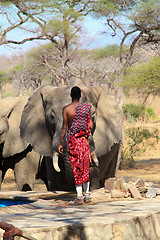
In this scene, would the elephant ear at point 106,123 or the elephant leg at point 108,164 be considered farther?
the elephant leg at point 108,164

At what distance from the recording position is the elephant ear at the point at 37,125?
587 centimetres

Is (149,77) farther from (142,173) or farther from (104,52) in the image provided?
(104,52)

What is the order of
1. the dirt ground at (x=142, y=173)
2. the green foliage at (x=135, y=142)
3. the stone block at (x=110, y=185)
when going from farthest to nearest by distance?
1. the green foliage at (x=135, y=142)
2. the dirt ground at (x=142, y=173)
3. the stone block at (x=110, y=185)

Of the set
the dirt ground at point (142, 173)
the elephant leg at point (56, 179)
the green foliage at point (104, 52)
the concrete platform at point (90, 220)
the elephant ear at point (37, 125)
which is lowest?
the dirt ground at point (142, 173)

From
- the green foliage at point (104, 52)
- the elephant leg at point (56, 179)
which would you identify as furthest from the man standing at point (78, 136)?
the green foliage at point (104, 52)

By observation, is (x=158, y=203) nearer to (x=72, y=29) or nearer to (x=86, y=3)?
(x=86, y=3)

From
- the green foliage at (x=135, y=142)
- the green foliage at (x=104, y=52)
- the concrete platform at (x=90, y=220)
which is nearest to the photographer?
the concrete platform at (x=90, y=220)

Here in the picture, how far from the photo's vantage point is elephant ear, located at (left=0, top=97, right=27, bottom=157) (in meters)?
7.35

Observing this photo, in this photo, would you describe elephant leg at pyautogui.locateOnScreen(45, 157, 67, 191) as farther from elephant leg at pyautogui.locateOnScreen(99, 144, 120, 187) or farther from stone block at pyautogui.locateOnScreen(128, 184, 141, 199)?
stone block at pyautogui.locateOnScreen(128, 184, 141, 199)

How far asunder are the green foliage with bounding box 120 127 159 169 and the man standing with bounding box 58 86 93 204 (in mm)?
8789

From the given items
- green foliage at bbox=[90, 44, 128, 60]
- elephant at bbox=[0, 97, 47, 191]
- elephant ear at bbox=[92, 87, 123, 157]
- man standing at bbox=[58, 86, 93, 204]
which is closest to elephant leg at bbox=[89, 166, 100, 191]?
elephant ear at bbox=[92, 87, 123, 157]

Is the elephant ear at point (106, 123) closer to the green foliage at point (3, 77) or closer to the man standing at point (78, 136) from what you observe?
the man standing at point (78, 136)

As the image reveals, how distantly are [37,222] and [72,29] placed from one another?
20.7 metres

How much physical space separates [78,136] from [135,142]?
987cm
